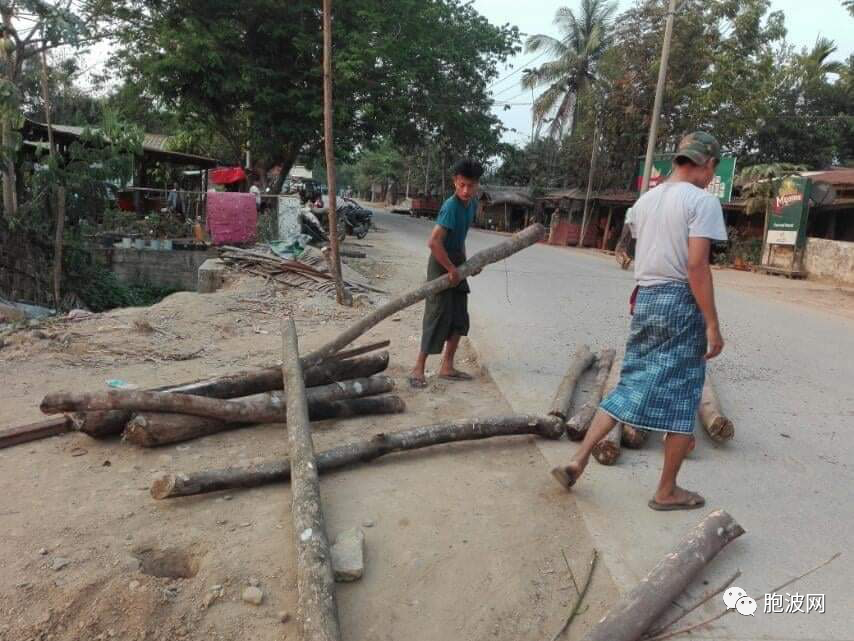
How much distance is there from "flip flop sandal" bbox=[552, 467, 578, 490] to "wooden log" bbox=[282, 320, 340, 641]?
1162mm

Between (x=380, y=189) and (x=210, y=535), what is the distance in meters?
71.8

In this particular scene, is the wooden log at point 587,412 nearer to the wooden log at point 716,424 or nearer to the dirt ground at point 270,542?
the dirt ground at point 270,542

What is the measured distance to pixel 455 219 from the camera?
4.77 metres

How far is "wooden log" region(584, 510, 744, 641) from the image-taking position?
2068mm

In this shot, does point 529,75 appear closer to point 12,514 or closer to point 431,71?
point 431,71

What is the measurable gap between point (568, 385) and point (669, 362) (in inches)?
64.9

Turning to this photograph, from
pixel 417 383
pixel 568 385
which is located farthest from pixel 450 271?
pixel 568 385

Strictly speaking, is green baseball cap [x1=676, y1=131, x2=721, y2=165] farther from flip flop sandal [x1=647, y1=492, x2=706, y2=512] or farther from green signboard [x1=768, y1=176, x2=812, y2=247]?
green signboard [x1=768, y1=176, x2=812, y2=247]

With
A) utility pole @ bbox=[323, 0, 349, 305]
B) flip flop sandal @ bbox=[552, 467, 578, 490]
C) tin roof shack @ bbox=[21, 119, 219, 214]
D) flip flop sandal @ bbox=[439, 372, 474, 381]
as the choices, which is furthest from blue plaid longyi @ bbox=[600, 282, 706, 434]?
tin roof shack @ bbox=[21, 119, 219, 214]

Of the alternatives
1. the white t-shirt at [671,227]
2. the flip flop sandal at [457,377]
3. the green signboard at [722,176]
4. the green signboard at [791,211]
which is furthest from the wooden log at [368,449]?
the green signboard at [791,211]

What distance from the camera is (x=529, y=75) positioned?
30578 mm

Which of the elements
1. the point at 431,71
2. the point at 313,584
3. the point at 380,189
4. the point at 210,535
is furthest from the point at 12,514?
the point at 380,189

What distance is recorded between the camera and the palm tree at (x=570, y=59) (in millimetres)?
29547

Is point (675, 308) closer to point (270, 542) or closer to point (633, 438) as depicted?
point (633, 438)
